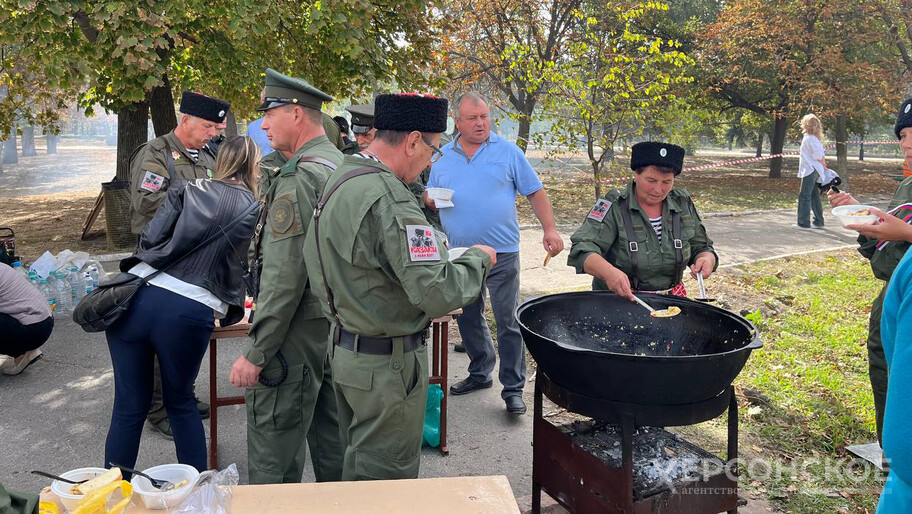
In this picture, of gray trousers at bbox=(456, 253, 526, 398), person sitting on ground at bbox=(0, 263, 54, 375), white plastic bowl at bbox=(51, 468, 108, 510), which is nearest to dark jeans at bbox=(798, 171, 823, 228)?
gray trousers at bbox=(456, 253, 526, 398)

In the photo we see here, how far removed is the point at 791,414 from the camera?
4.67m

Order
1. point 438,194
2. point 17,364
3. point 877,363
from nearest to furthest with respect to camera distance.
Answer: point 877,363 < point 438,194 < point 17,364

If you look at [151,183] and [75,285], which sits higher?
[151,183]

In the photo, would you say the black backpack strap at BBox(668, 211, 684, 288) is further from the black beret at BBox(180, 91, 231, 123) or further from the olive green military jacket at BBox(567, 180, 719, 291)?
the black beret at BBox(180, 91, 231, 123)

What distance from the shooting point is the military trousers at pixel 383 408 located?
254cm

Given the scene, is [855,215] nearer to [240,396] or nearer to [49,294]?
[240,396]

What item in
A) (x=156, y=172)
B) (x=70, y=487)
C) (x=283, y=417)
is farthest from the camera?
(x=156, y=172)

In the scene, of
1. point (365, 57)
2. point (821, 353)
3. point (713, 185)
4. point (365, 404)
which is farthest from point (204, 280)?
point (713, 185)

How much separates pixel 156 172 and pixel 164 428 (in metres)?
1.64

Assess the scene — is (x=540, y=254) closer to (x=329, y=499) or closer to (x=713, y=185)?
(x=329, y=499)

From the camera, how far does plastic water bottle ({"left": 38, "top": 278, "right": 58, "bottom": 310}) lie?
20.8 ft

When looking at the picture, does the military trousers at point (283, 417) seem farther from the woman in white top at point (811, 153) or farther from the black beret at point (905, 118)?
the woman in white top at point (811, 153)

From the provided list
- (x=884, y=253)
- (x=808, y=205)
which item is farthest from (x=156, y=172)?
(x=808, y=205)

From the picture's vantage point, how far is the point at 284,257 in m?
2.88
